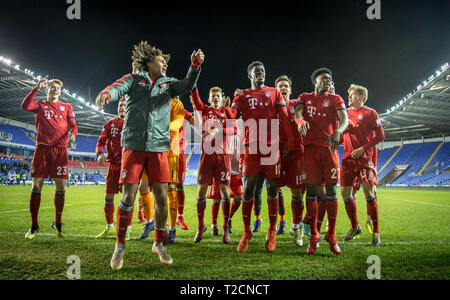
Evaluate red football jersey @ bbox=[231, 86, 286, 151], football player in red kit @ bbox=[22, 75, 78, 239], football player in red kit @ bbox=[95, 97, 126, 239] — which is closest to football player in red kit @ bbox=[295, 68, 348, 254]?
red football jersey @ bbox=[231, 86, 286, 151]

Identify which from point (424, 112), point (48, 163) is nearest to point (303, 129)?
point (48, 163)

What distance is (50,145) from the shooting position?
471 centimetres

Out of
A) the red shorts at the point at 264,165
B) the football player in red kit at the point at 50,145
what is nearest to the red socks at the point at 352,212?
the red shorts at the point at 264,165

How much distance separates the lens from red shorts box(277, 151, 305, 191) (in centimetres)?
417

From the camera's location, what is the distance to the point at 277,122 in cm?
402

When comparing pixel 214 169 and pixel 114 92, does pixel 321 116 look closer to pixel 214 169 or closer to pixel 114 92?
pixel 214 169

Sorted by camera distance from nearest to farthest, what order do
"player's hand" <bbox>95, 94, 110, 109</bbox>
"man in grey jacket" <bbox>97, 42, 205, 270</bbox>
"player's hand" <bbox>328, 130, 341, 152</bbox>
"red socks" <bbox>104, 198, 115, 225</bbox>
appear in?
"player's hand" <bbox>95, 94, 110, 109</bbox> < "man in grey jacket" <bbox>97, 42, 205, 270</bbox> < "player's hand" <bbox>328, 130, 341, 152</bbox> < "red socks" <bbox>104, 198, 115, 225</bbox>

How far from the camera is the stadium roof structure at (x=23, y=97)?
80.8ft

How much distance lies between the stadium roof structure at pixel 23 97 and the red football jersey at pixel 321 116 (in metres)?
22.6

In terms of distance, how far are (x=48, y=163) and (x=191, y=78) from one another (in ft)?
11.0

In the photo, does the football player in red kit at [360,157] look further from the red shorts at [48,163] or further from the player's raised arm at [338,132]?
the red shorts at [48,163]

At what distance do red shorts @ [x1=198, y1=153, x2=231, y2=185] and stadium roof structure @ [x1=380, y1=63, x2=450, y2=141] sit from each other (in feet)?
85.3

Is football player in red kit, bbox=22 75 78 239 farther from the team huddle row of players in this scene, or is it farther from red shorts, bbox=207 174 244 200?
red shorts, bbox=207 174 244 200

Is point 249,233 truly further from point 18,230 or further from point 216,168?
point 18,230
